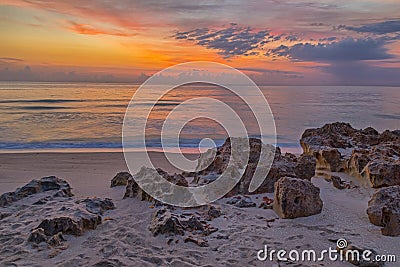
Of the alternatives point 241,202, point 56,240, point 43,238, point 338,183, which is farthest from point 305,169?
point 43,238

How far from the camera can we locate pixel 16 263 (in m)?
3.34

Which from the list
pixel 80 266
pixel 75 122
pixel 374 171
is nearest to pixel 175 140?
pixel 75 122

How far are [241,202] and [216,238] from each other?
114 cm

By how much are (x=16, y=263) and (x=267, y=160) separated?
12.8ft

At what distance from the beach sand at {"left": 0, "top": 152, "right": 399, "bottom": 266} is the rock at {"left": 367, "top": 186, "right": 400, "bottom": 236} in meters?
0.10

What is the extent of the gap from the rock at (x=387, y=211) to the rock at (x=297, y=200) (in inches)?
24.9

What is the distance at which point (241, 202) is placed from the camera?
16.4ft

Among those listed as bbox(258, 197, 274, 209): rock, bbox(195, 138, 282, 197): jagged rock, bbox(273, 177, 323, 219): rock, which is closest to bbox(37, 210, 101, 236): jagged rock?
bbox(195, 138, 282, 197): jagged rock

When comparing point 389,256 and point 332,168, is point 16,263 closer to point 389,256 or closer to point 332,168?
point 389,256

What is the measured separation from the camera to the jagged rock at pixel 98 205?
4.65 metres

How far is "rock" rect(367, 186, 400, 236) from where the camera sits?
386 cm

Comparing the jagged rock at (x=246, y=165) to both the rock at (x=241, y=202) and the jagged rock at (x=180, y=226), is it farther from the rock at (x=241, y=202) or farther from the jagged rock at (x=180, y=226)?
the jagged rock at (x=180, y=226)

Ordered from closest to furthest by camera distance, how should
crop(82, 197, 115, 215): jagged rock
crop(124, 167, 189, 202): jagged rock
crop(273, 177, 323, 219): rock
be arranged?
1. crop(273, 177, 323, 219): rock
2. crop(82, 197, 115, 215): jagged rock
3. crop(124, 167, 189, 202): jagged rock

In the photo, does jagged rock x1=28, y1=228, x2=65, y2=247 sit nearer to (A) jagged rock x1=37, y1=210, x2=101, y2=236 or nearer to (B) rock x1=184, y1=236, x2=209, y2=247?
(A) jagged rock x1=37, y1=210, x2=101, y2=236
